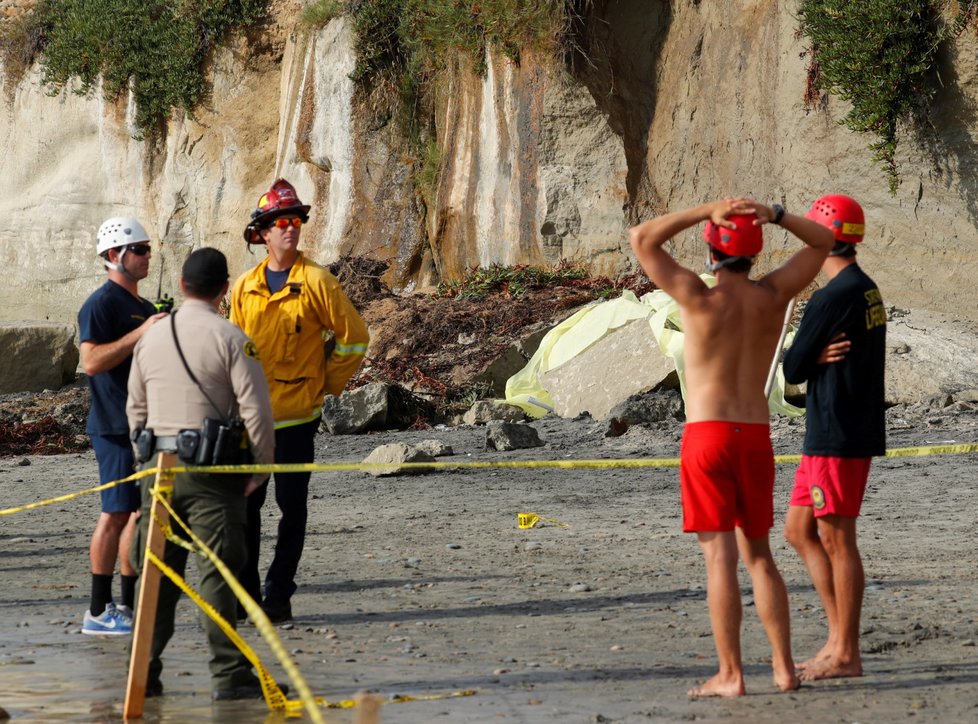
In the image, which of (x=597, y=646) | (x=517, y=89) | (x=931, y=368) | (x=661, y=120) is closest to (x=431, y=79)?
(x=517, y=89)

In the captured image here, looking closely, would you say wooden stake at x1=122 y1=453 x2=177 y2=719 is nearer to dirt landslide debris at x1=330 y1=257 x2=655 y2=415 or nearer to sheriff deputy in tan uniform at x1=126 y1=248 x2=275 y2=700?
sheriff deputy in tan uniform at x1=126 y1=248 x2=275 y2=700

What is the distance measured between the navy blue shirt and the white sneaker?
89 centimetres

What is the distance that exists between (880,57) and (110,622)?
11.6 metres

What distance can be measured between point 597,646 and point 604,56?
14.4 meters

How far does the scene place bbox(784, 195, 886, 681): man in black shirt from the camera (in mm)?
5516

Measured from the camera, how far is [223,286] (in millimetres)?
5676

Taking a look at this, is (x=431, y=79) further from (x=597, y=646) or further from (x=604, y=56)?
(x=597, y=646)

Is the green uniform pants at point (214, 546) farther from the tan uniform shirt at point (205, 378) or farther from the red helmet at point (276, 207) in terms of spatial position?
the red helmet at point (276, 207)

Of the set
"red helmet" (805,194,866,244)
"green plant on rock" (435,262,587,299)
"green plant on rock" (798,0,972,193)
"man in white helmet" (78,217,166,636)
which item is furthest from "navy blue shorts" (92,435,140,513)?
"green plant on rock" (435,262,587,299)

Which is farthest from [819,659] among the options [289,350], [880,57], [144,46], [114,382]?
[144,46]

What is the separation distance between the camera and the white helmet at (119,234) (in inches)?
266

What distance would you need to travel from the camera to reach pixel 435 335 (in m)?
18.0

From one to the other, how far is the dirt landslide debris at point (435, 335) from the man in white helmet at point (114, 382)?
8.38 meters

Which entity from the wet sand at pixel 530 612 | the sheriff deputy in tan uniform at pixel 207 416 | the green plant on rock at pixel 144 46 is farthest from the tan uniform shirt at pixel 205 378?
the green plant on rock at pixel 144 46
